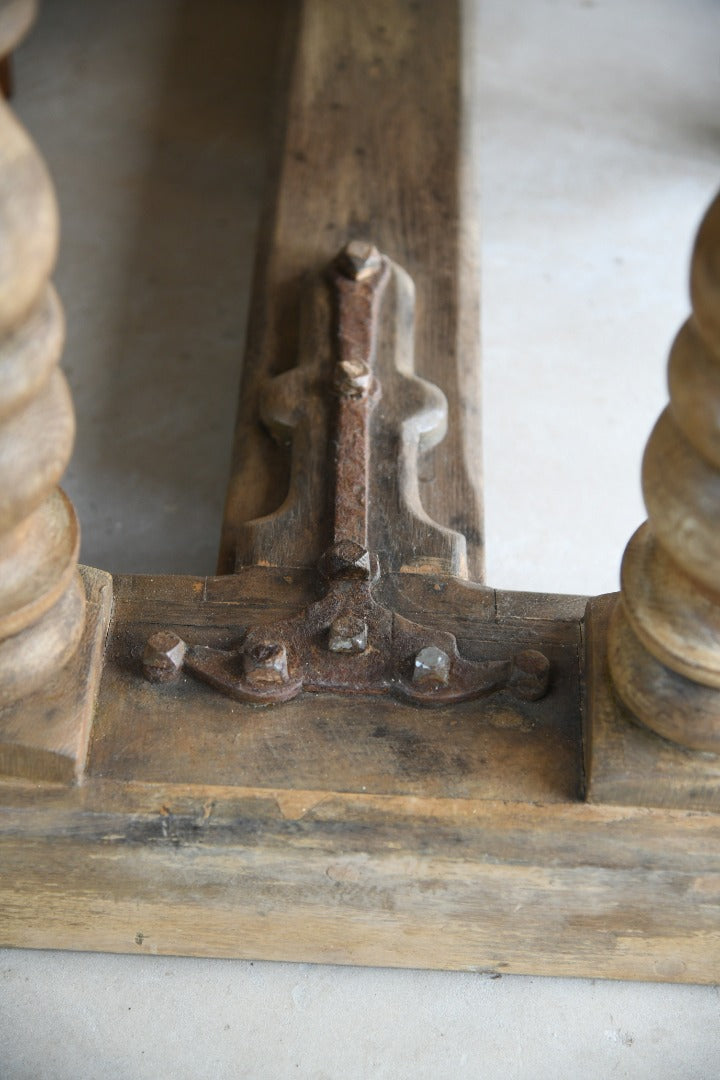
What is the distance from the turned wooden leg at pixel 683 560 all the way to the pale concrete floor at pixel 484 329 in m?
0.45

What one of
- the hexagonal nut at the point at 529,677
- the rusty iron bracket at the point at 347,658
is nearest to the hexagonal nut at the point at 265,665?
the rusty iron bracket at the point at 347,658

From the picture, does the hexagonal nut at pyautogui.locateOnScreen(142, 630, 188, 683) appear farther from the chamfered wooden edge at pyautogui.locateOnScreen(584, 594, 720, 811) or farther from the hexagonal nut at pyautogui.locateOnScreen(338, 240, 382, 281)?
the hexagonal nut at pyautogui.locateOnScreen(338, 240, 382, 281)

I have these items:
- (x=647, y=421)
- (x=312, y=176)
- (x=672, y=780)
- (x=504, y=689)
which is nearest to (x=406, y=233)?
(x=312, y=176)

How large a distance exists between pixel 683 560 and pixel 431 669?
29 cm

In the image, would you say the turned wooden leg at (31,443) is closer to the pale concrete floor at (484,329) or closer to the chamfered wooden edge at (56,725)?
the chamfered wooden edge at (56,725)

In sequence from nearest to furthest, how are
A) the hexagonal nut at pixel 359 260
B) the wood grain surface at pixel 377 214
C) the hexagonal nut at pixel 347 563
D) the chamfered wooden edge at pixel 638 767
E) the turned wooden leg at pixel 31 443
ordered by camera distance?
the turned wooden leg at pixel 31 443
the chamfered wooden edge at pixel 638 767
the hexagonal nut at pixel 347 563
the wood grain surface at pixel 377 214
the hexagonal nut at pixel 359 260

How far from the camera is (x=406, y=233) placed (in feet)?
5.65

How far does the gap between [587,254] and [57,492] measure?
1650mm

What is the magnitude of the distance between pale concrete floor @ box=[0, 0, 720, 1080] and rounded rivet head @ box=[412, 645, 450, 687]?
1.33 ft

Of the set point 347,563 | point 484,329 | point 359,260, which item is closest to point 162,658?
point 347,563

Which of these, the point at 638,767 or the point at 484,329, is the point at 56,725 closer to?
the point at 638,767

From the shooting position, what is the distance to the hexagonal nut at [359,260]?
1.57 metres

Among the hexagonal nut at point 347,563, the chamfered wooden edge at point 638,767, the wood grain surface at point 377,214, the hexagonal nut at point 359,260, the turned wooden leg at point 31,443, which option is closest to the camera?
the turned wooden leg at point 31,443

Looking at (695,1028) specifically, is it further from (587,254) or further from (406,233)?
(587,254)
